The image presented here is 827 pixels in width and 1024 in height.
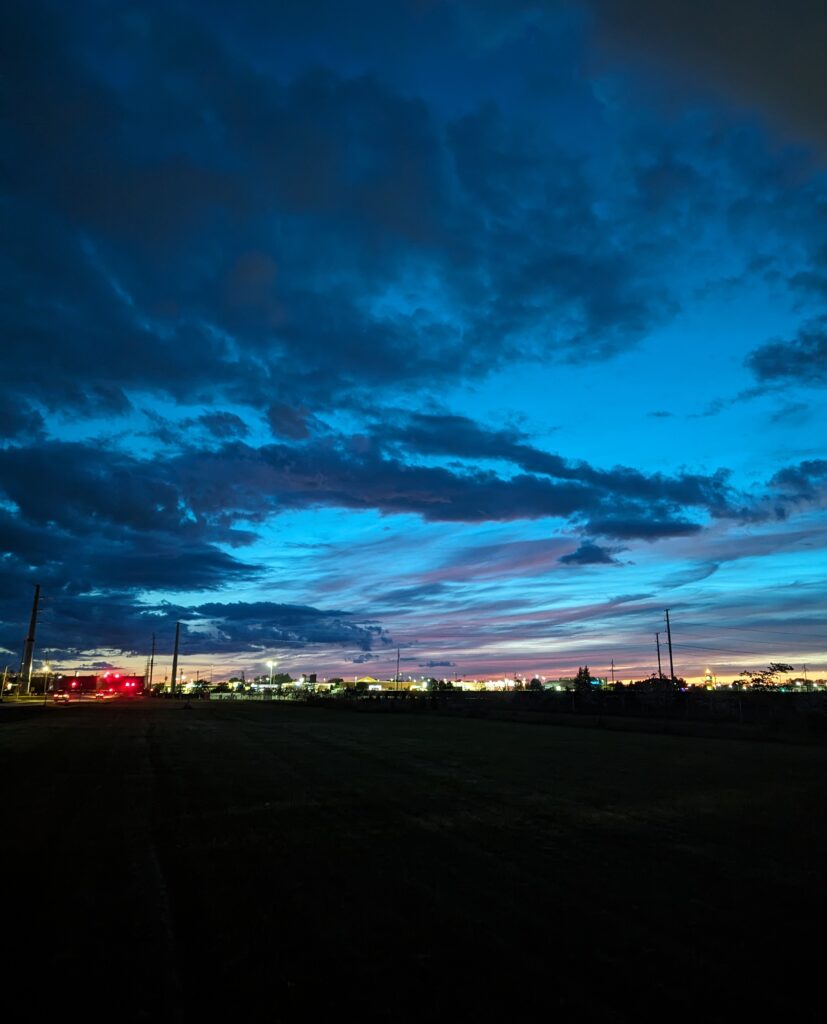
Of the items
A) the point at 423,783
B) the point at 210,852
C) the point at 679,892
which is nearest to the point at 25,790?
the point at 210,852

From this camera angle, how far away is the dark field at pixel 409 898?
4312 millimetres

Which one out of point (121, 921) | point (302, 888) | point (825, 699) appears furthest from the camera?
point (825, 699)

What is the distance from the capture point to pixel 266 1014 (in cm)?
399

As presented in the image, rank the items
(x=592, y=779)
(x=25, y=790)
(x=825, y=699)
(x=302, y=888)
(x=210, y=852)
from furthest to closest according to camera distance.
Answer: (x=825, y=699)
(x=592, y=779)
(x=25, y=790)
(x=210, y=852)
(x=302, y=888)

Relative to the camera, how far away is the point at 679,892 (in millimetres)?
6414

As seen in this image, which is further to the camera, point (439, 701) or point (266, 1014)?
point (439, 701)

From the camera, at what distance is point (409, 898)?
242 inches

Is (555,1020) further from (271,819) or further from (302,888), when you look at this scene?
(271,819)

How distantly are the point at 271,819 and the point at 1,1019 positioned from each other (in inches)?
228

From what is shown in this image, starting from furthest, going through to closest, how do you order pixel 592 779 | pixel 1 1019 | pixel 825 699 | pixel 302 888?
pixel 825 699
pixel 592 779
pixel 302 888
pixel 1 1019

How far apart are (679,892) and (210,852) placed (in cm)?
507

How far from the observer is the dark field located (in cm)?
431

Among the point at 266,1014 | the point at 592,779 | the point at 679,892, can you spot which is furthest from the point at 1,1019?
the point at 592,779

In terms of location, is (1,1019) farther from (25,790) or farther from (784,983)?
(25,790)
